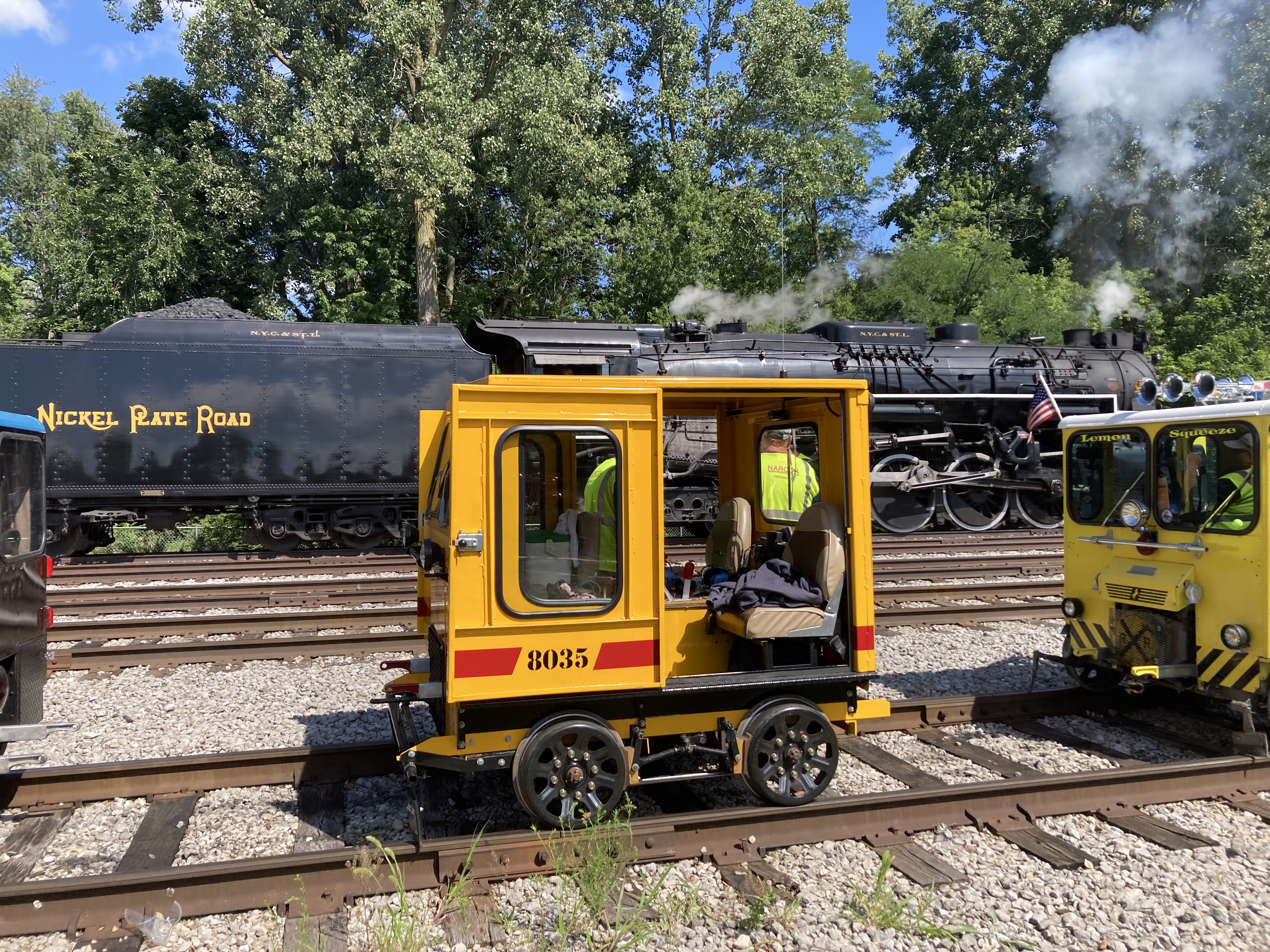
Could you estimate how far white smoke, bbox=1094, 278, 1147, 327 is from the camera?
26.5 meters

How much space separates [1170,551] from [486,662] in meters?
4.40

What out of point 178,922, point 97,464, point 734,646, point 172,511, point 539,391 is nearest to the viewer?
point 178,922

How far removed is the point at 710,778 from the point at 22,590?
12.7 ft

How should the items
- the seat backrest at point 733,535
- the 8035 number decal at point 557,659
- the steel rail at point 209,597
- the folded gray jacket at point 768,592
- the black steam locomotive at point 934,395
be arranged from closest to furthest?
1. the 8035 number decal at point 557,659
2. the folded gray jacket at point 768,592
3. the seat backrest at point 733,535
4. the steel rail at point 209,597
5. the black steam locomotive at point 934,395

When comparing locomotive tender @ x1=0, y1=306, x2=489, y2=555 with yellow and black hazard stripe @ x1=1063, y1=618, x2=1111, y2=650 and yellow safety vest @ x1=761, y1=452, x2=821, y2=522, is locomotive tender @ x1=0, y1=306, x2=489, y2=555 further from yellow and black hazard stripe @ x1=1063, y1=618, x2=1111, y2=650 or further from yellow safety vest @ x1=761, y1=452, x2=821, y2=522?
yellow and black hazard stripe @ x1=1063, y1=618, x2=1111, y2=650

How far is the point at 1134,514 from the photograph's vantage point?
578 centimetres

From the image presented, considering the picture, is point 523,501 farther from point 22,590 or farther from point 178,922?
point 22,590

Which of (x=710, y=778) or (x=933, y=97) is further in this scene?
(x=933, y=97)

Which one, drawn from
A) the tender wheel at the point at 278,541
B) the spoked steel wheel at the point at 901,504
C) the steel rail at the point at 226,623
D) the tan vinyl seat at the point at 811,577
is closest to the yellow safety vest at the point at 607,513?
the tan vinyl seat at the point at 811,577

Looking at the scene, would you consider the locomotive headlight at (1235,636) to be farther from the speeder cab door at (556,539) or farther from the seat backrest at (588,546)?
the seat backrest at (588,546)

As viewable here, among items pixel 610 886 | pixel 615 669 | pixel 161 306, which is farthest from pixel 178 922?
pixel 161 306

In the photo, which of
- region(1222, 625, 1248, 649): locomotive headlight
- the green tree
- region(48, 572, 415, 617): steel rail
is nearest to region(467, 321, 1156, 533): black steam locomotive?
region(48, 572, 415, 617): steel rail

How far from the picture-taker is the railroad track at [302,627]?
24.6 feet

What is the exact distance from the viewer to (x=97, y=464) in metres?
11.8
